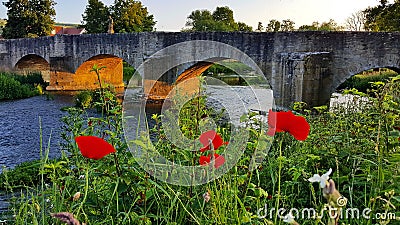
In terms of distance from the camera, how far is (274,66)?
12.6m

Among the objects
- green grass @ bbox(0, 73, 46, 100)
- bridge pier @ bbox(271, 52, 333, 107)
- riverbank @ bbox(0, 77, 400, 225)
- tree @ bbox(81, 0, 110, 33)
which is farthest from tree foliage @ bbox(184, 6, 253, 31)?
riverbank @ bbox(0, 77, 400, 225)

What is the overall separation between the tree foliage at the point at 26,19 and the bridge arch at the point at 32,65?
25.2 feet

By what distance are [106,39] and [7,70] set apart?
1050 cm

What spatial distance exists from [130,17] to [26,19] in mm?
8405

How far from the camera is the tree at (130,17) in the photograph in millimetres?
34000

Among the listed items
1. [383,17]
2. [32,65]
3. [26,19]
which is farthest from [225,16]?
[32,65]

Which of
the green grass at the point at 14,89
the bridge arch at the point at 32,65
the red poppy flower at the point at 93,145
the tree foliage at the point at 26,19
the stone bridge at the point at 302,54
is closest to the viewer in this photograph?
the red poppy flower at the point at 93,145

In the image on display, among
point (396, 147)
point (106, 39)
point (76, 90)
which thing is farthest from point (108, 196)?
point (76, 90)

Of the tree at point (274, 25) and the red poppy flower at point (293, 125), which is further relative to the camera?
the tree at point (274, 25)

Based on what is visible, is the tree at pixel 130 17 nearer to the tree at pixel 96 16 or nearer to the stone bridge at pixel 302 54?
the tree at pixel 96 16

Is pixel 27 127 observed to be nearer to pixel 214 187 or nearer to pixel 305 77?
pixel 305 77

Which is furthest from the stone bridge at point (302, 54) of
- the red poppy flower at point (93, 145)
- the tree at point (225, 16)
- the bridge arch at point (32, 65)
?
the tree at point (225, 16)

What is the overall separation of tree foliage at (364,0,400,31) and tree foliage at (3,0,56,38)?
25.7 meters

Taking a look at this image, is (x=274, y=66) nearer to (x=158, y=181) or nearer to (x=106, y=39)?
(x=106, y=39)
